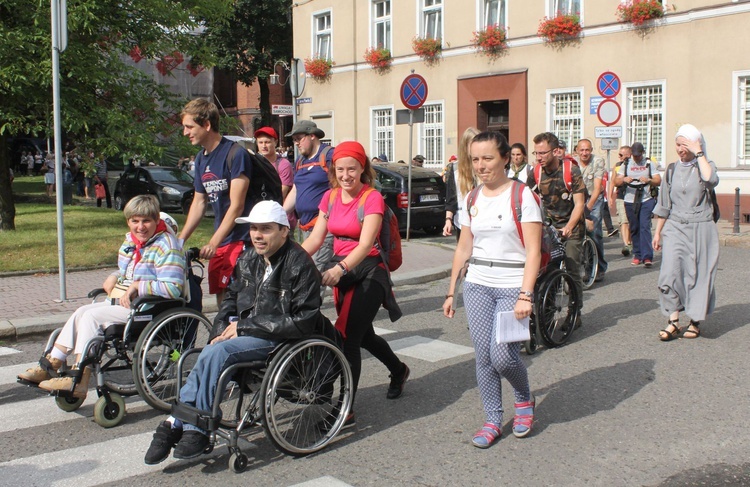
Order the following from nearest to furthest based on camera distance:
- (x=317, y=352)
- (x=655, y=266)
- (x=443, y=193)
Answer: (x=317, y=352), (x=655, y=266), (x=443, y=193)

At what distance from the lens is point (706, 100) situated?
63.0 feet

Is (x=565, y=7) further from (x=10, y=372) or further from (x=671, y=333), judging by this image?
(x=10, y=372)

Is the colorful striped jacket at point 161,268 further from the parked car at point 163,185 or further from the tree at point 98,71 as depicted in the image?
the parked car at point 163,185

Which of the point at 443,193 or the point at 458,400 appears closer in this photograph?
the point at 458,400

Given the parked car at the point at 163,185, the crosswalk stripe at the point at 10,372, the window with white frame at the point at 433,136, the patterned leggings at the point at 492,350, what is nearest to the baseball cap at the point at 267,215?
the patterned leggings at the point at 492,350

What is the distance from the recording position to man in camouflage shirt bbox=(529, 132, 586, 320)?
8148 millimetres

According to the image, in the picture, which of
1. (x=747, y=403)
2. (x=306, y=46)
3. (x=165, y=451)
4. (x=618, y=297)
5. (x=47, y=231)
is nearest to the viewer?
(x=165, y=451)

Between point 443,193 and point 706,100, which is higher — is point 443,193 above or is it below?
below

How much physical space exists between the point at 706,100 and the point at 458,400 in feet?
51.4

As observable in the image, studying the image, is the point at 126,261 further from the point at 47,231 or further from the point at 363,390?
the point at 47,231

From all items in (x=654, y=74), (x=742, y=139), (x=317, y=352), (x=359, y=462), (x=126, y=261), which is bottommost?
(x=359, y=462)

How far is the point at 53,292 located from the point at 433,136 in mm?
17844

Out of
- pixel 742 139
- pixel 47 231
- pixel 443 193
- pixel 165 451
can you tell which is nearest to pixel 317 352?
pixel 165 451

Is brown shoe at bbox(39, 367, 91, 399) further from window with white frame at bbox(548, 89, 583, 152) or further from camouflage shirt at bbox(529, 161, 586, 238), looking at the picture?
window with white frame at bbox(548, 89, 583, 152)
